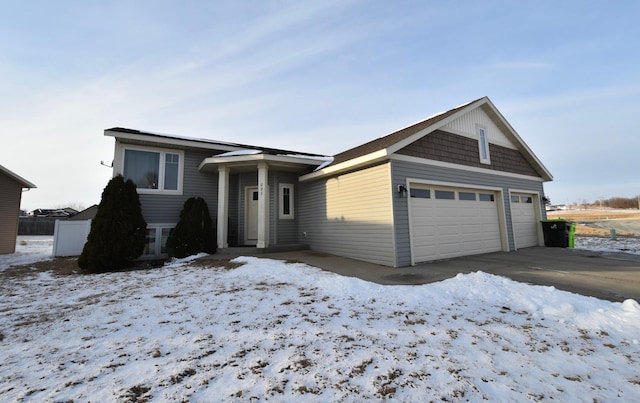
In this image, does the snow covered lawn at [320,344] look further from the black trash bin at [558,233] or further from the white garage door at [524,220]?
the black trash bin at [558,233]

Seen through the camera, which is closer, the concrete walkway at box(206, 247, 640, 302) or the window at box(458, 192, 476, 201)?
the concrete walkway at box(206, 247, 640, 302)

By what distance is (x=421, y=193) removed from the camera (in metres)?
7.78

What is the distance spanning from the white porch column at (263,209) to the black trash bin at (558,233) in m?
11.7

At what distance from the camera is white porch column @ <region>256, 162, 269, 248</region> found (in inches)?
348

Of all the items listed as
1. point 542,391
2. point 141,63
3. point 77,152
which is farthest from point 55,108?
point 542,391

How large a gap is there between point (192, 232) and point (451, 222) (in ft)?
27.8

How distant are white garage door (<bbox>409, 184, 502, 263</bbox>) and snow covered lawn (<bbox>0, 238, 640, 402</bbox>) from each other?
271cm

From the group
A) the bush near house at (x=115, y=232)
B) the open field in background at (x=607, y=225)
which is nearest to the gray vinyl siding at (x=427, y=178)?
the bush near house at (x=115, y=232)

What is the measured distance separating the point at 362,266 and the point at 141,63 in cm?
942

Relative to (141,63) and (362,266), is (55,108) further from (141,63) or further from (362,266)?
(362,266)

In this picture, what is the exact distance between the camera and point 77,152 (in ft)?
46.6

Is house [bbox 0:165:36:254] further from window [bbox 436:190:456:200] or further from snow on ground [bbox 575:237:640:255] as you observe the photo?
snow on ground [bbox 575:237:640:255]

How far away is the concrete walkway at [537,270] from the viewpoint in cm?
474

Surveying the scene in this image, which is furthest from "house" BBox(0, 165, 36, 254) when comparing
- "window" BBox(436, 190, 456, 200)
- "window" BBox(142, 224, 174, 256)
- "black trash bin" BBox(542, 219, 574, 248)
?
"black trash bin" BBox(542, 219, 574, 248)
